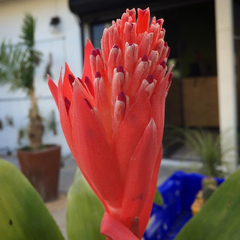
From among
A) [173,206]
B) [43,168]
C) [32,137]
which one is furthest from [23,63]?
[173,206]

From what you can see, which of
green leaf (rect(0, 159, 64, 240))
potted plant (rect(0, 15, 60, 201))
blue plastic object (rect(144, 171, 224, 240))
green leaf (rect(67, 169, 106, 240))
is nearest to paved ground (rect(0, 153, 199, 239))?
potted plant (rect(0, 15, 60, 201))

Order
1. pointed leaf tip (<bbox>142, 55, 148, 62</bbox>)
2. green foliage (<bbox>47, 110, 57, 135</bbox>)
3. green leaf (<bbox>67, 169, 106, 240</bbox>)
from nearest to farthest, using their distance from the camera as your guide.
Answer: pointed leaf tip (<bbox>142, 55, 148, 62</bbox>) < green leaf (<bbox>67, 169, 106, 240</bbox>) < green foliage (<bbox>47, 110, 57, 135</bbox>)

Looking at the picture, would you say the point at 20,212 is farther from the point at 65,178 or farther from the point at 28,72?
the point at 65,178

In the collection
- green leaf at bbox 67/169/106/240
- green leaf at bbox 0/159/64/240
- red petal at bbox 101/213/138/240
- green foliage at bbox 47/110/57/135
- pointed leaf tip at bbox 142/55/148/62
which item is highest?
pointed leaf tip at bbox 142/55/148/62

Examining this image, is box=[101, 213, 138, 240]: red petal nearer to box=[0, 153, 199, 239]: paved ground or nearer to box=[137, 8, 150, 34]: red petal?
box=[137, 8, 150, 34]: red petal

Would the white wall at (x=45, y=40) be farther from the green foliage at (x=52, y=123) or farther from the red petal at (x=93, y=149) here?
the red petal at (x=93, y=149)

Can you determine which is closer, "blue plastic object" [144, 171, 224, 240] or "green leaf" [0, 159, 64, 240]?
"green leaf" [0, 159, 64, 240]
